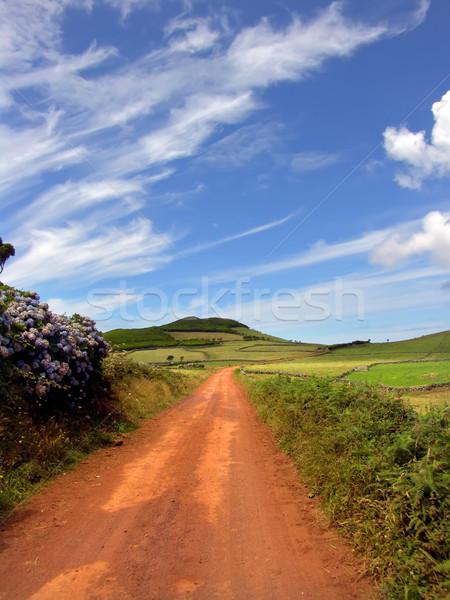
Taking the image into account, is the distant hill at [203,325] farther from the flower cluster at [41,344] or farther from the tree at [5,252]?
the flower cluster at [41,344]

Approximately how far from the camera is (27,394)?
10156 millimetres

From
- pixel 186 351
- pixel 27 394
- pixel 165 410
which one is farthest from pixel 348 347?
pixel 27 394

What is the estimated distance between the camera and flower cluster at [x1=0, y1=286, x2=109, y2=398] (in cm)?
996

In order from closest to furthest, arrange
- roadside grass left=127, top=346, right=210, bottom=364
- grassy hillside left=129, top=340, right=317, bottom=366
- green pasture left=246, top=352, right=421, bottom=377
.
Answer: green pasture left=246, top=352, right=421, bottom=377 → roadside grass left=127, top=346, right=210, bottom=364 → grassy hillside left=129, top=340, right=317, bottom=366

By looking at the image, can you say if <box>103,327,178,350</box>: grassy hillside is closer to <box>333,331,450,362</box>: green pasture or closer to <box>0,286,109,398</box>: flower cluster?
<box>333,331,450,362</box>: green pasture

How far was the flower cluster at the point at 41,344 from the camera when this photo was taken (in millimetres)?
9961

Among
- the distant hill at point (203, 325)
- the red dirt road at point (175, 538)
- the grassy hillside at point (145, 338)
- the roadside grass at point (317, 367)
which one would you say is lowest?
the red dirt road at point (175, 538)

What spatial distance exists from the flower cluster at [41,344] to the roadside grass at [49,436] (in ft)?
2.45

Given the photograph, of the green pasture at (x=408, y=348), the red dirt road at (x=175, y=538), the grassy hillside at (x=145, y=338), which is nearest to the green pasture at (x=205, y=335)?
the grassy hillside at (x=145, y=338)

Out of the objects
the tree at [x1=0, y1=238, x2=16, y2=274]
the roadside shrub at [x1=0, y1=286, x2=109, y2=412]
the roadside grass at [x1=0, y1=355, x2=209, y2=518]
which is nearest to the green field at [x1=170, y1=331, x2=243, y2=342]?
the tree at [x1=0, y1=238, x2=16, y2=274]

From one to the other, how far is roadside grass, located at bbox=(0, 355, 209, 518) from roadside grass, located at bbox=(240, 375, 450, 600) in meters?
5.23

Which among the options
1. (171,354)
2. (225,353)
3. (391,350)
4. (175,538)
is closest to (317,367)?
(391,350)

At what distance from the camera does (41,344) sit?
10406 millimetres

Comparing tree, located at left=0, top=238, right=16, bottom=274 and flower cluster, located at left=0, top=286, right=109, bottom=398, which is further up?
tree, located at left=0, top=238, right=16, bottom=274
